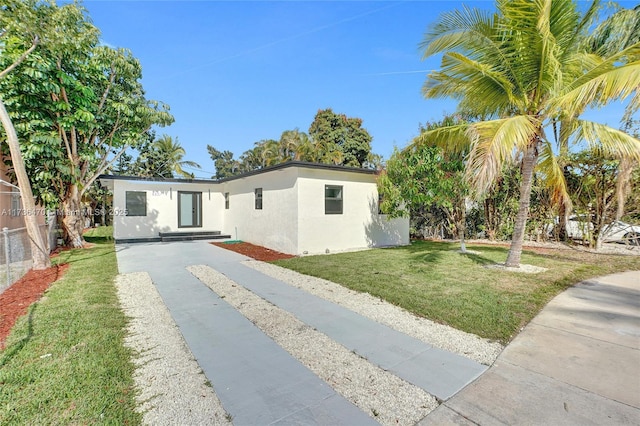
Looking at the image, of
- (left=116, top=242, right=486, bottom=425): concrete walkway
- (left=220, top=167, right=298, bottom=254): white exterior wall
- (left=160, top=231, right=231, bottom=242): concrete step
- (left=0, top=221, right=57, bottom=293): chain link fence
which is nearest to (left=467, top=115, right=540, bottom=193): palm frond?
(left=116, top=242, right=486, bottom=425): concrete walkway

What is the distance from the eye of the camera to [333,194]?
33.8 feet

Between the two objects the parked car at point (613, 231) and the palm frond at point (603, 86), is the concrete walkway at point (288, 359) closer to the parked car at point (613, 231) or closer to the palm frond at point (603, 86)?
the palm frond at point (603, 86)

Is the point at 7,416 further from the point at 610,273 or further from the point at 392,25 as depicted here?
the point at 392,25

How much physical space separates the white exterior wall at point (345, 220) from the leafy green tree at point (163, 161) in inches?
829

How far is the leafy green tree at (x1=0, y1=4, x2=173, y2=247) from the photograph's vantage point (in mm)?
8188

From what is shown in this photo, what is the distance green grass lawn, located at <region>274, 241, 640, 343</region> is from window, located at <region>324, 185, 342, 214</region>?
1683 mm

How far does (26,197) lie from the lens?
6.68 meters

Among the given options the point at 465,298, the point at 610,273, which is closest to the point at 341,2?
the point at 465,298

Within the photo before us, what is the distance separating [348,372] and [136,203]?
14.2m

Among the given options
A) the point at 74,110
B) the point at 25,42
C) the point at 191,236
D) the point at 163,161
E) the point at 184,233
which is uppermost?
the point at 163,161

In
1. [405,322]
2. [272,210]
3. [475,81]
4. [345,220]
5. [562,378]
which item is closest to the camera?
[562,378]

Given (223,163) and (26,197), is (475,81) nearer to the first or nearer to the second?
(26,197)

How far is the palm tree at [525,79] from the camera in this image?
17.1 ft

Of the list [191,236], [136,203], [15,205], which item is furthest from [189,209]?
[15,205]
